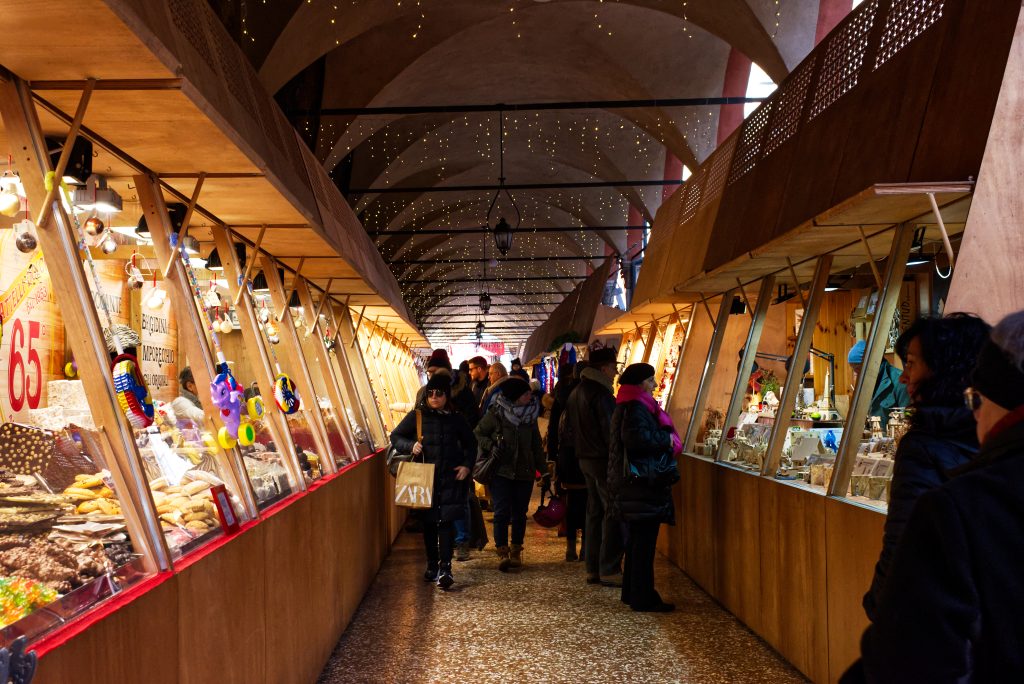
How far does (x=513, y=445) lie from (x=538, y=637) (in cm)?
214

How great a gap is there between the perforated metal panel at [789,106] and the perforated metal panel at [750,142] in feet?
0.52

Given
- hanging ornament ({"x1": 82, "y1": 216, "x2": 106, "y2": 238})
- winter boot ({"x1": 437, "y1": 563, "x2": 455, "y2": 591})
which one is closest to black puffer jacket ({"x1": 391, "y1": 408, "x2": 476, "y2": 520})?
winter boot ({"x1": 437, "y1": 563, "x2": 455, "y2": 591})

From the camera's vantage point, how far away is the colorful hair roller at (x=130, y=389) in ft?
8.84

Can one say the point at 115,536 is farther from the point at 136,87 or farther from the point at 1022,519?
the point at 1022,519

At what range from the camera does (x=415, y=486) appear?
6352mm

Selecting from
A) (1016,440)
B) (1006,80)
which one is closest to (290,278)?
(1006,80)

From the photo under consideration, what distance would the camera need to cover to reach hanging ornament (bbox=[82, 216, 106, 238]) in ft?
10.7

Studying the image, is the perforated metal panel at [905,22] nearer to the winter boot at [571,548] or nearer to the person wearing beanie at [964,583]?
the person wearing beanie at [964,583]

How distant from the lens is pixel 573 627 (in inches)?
217

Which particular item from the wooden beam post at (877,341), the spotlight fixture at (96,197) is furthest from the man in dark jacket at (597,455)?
the spotlight fixture at (96,197)

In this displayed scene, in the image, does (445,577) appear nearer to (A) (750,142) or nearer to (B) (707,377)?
(B) (707,377)

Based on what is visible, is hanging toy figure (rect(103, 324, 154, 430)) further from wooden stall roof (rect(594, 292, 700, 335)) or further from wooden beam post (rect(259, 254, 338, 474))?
wooden stall roof (rect(594, 292, 700, 335))

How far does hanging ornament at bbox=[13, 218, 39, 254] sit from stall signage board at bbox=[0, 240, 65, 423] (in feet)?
0.10

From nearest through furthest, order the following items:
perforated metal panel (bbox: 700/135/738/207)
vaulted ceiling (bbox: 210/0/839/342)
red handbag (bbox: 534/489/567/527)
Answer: perforated metal panel (bbox: 700/135/738/207)
red handbag (bbox: 534/489/567/527)
vaulted ceiling (bbox: 210/0/839/342)
